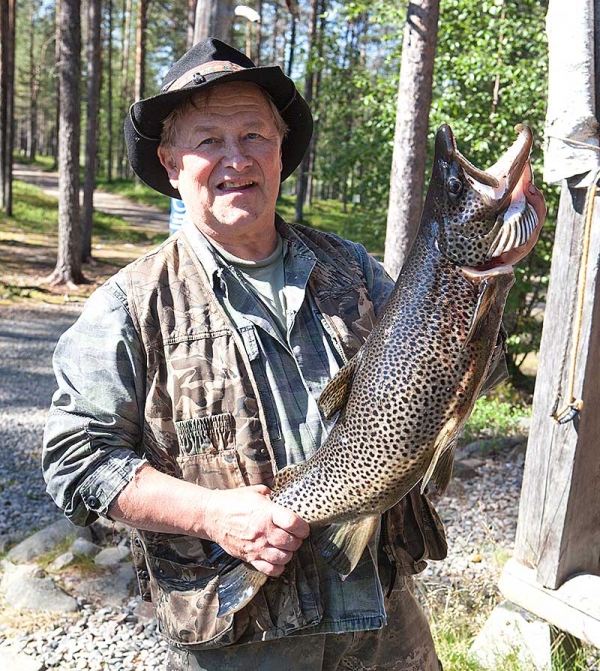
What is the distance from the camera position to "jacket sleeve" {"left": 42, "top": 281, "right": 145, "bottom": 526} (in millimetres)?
2119

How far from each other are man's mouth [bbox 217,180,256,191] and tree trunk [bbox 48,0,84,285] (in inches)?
519

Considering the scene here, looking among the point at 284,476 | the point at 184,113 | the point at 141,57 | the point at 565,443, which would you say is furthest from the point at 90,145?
the point at 284,476

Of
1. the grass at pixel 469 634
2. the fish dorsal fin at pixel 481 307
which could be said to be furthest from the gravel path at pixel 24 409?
the fish dorsal fin at pixel 481 307

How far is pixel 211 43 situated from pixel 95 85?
17.9 m

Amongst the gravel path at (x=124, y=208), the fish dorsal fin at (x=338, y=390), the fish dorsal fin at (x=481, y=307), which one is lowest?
the gravel path at (x=124, y=208)

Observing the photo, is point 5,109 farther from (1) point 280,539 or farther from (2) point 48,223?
(1) point 280,539

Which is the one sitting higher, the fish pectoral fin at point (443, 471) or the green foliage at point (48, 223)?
the fish pectoral fin at point (443, 471)

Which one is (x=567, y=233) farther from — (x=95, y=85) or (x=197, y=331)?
(x=95, y=85)

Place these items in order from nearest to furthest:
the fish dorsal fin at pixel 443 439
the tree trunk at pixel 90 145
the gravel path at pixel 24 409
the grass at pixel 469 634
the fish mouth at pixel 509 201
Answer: the fish mouth at pixel 509 201 < the fish dorsal fin at pixel 443 439 < the grass at pixel 469 634 < the gravel path at pixel 24 409 < the tree trunk at pixel 90 145

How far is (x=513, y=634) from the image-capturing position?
3.79 m

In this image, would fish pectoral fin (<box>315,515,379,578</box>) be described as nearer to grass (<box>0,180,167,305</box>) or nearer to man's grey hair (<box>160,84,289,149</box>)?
man's grey hair (<box>160,84,289,149</box>)

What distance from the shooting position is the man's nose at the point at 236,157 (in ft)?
7.50

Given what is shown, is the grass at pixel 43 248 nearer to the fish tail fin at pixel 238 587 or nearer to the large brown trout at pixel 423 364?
the fish tail fin at pixel 238 587

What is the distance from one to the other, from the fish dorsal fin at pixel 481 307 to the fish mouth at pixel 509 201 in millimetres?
72
